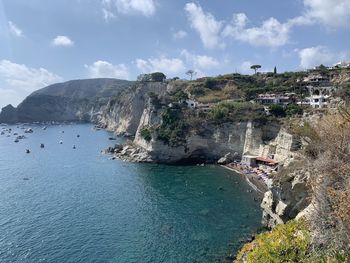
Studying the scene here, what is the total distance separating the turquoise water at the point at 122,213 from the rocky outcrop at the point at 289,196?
3.63m

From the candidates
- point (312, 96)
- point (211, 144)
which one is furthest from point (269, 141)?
point (312, 96)

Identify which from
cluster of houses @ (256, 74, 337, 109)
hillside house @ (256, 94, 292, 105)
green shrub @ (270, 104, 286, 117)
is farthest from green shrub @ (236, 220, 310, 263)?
hillside house @ (256, 94, 292, 105)

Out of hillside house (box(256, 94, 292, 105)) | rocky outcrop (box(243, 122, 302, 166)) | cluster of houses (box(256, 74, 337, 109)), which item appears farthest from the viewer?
hillside house (box(256, 94, 292, 105))

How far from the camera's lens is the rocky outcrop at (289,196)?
40.2 meters

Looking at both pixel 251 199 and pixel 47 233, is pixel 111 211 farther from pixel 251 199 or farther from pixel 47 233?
pixel 251 199

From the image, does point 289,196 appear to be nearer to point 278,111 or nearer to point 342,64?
point 278,111

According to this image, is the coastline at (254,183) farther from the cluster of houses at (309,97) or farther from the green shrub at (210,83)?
the green shrub at (210,83)

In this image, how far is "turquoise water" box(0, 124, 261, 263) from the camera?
38.3m

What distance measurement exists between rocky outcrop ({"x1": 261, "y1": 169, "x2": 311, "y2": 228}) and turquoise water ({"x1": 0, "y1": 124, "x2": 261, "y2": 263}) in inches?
143

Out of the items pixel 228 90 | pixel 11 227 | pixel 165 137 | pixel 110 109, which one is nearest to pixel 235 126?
pixel 165 137

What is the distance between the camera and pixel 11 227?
148 feet

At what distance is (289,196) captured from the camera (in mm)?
41500

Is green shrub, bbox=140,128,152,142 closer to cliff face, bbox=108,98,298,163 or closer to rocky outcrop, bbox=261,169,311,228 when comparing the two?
cliff face, bbox=108,98,298,163

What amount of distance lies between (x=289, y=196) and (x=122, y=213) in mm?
24192
